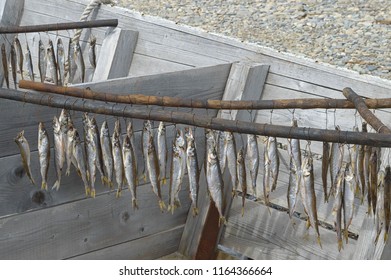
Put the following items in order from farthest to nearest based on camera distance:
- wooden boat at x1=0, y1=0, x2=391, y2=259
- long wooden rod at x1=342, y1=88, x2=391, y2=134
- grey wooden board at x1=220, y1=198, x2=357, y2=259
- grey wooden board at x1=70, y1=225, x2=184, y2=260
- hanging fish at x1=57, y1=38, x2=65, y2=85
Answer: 1. hanging fish at x1=57, y1=38, x2=65, y2=85
2. grey wooden board at x1=70, y1=225, x2=184, y2=260
3. grey wooden board at x1=220, y1=198, x2=357, y2=259
4. wooden boat at x1=0, y1=0, x2=391, y2=259
5. long wooden rod at x1=342, y1=88, x2=391, y2=134

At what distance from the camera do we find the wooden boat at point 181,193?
4.91 meters

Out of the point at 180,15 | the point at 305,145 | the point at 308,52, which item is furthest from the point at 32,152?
the point at 180,15

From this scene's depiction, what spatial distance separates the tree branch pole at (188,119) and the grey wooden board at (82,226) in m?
0.69

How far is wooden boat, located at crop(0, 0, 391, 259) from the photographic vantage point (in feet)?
16.1

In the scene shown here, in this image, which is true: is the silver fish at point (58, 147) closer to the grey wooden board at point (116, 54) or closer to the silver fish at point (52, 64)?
the grey wooden board at point (116, 54)

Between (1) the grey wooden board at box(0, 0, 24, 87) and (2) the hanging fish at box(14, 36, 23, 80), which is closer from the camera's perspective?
(2) the hanging fish at box(14, 36, 23, 80)

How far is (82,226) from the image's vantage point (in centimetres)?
529

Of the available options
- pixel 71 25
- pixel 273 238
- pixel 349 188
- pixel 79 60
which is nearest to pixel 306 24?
pixel 79 60

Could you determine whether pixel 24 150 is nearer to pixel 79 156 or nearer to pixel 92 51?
pixel 79 156

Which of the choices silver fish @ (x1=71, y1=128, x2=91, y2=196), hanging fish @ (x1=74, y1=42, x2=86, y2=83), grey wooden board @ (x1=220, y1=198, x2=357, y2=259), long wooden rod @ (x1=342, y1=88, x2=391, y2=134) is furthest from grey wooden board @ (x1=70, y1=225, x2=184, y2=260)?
long wooden rod @ (x1=342, y1=88, x2=391, y2=134)

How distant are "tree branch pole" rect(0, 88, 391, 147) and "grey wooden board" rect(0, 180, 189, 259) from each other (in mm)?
692

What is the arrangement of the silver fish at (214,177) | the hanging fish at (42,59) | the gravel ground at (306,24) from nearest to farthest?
the silver fish at (214,177) < the hanging fish at (42,59) < the gravel ground at (306,24)

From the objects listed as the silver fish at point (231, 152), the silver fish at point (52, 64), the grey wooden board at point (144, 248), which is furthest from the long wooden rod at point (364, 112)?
the silver fish at point (52, 64)

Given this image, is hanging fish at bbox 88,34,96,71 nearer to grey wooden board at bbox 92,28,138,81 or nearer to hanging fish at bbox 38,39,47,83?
grey wooden board at bbox 92,28,138,81
